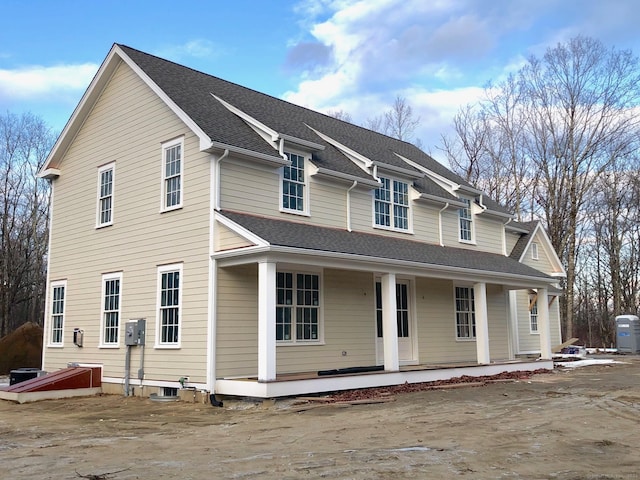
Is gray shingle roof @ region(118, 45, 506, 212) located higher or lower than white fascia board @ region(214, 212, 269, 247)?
higher

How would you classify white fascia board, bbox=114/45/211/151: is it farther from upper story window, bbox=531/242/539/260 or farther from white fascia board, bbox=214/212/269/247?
upper story window, bbox=531/242/539/260

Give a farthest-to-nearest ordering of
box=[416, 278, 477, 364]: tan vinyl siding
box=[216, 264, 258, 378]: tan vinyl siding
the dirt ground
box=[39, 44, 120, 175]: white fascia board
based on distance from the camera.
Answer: box=[416, 278, 477, 364]: tan vinyl siding, box=[39, 44, 120, 175]: white fascia board, box=[216, 264, 258, 378]: tan vinyl siding, the dirt ground

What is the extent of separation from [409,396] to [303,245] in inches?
148

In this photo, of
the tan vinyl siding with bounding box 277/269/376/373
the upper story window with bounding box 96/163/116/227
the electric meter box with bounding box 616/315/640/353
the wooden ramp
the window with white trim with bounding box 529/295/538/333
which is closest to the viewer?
the wooden ramp

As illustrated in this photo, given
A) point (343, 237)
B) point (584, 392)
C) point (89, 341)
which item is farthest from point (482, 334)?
point (89, 341)

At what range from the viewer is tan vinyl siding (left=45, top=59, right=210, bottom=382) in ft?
42.9

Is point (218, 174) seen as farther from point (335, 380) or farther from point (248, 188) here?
point (335, 380)

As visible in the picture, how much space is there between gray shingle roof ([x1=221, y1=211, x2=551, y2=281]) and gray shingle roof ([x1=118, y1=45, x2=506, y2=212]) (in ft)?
5.33

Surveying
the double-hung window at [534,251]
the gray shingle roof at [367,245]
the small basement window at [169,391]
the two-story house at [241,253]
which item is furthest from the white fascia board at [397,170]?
the double-hung window at [534,251]

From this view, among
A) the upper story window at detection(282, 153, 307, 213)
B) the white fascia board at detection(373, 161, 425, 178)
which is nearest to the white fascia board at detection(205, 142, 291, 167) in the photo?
the upper story window at detection(282, 153, 307, 213)

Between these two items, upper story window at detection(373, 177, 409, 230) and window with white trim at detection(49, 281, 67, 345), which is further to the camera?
upper story window at detection(373, 177, 409, 230)

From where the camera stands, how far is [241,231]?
39.6 ft

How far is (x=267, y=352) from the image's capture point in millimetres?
11445

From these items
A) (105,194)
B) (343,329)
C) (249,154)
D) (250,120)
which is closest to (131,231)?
(105,194)
